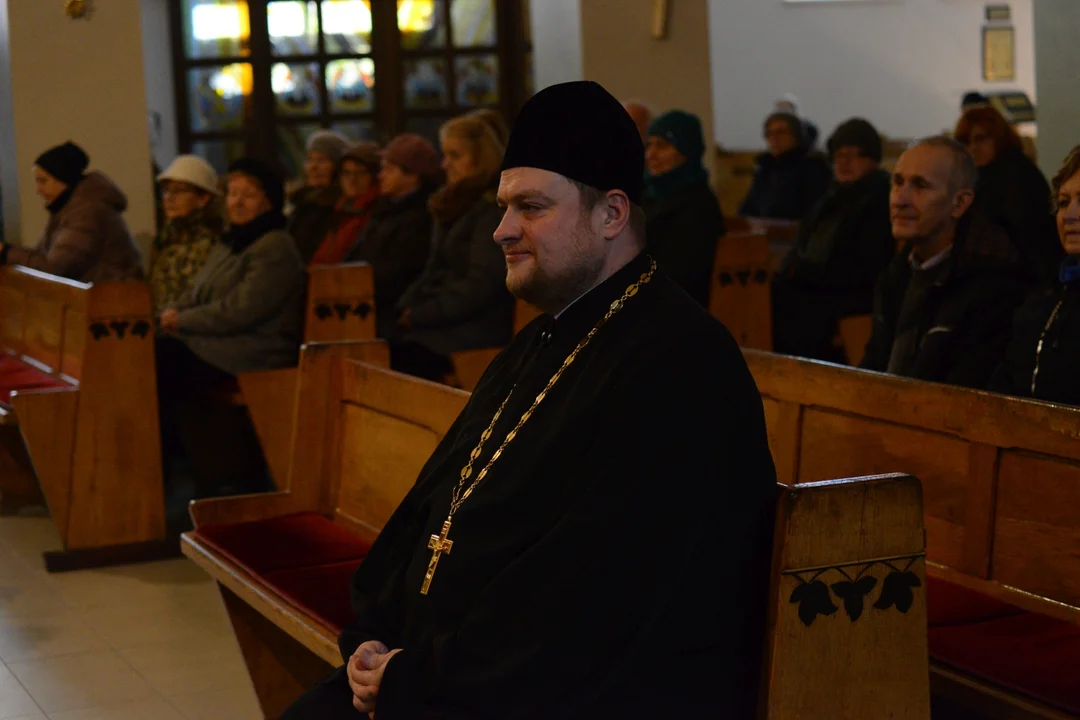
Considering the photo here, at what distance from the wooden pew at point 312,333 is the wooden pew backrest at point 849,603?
3.82 m

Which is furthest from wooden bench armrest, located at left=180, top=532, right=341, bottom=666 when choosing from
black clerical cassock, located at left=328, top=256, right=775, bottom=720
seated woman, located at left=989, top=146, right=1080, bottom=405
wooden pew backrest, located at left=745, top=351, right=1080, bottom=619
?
seated woman, located at left=989, top=146, right=1080, bottom=405

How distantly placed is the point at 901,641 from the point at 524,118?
945 millimetres

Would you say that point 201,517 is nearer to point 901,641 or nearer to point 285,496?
point 285,496

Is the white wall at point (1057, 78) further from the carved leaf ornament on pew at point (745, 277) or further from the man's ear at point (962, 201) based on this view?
the man's ear at point (962, 201)

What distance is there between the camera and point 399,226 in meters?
6.54

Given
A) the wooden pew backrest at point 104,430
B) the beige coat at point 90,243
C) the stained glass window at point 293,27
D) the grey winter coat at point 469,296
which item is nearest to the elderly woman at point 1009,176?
the grey winter coat at point 469,296

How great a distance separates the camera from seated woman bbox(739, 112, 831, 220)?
374 inches

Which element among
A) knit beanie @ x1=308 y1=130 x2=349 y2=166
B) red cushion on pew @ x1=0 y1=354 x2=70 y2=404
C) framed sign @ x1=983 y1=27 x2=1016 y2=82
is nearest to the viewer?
red cushion on pew @ x1=0 y1=354 x2=70 y2=404

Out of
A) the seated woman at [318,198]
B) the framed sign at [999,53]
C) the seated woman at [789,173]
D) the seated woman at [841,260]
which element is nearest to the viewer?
the seated woman at [841,260]

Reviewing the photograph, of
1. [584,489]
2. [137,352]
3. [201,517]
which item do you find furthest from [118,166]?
[584,489]

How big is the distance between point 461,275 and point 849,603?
161 inches

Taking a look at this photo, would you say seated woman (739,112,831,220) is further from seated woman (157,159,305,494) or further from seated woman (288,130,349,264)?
seated woman (157,159,305,494)

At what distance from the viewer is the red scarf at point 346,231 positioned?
6.97m

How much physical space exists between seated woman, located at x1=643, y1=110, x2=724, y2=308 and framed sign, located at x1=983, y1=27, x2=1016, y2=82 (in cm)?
1207
